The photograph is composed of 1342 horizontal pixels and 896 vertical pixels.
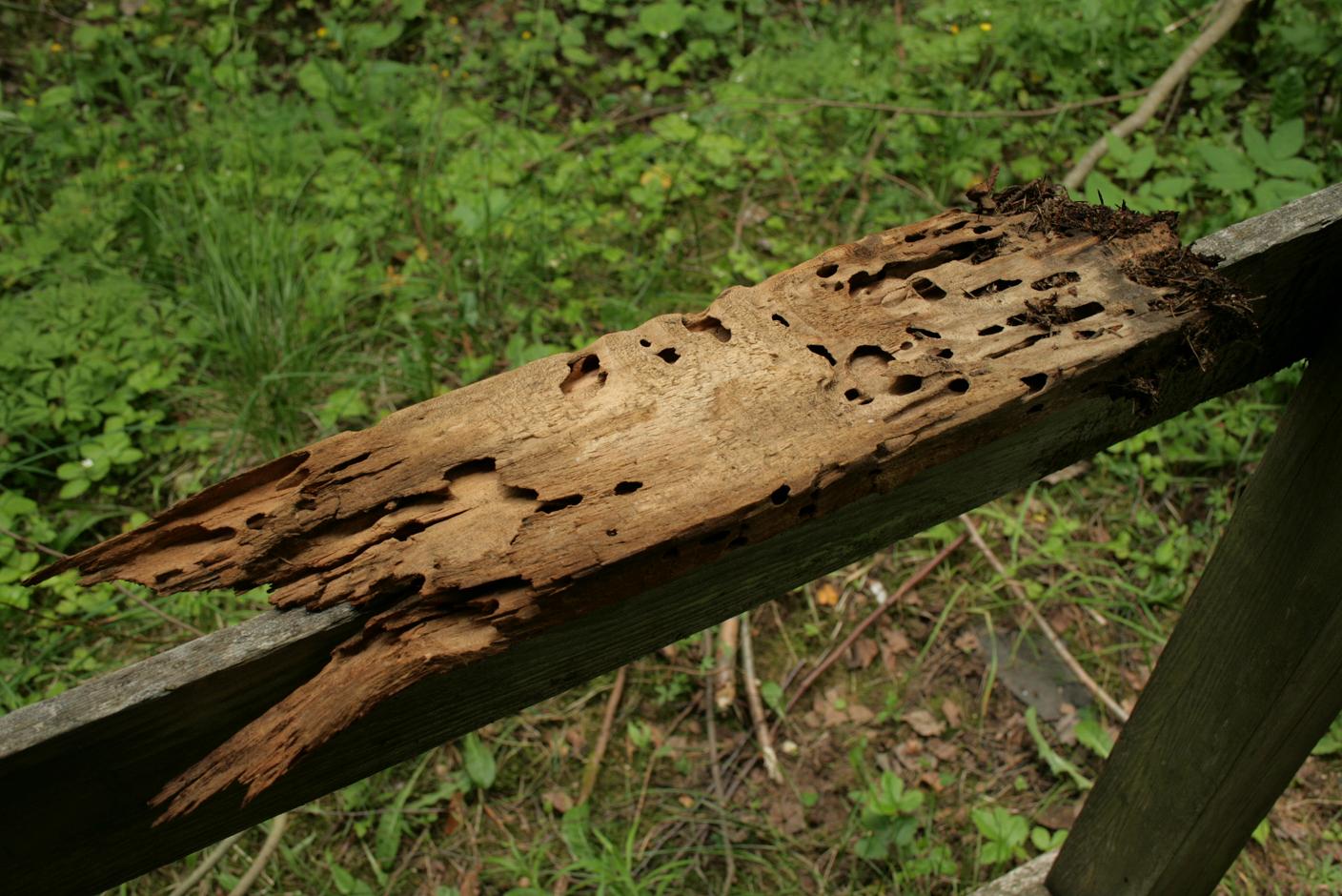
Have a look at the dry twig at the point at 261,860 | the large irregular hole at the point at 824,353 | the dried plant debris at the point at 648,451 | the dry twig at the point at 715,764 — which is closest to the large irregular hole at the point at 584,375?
the dried plant debris at the point at 648,451

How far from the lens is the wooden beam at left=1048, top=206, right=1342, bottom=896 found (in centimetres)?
135

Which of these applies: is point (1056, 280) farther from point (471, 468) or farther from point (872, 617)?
point (872, 617)

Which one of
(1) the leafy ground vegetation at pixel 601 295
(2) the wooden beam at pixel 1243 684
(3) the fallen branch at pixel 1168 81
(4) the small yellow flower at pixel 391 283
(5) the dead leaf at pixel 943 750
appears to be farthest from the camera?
(3) the fallen branch at pixel 1168 81

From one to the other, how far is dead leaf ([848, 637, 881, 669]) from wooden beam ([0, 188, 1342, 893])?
1843mm

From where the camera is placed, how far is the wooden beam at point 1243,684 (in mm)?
1352

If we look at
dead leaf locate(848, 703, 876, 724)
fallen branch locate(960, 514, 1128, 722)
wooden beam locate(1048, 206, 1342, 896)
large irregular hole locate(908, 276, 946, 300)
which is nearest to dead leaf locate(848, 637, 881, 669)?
dead leaf locate(848, 703, 876, 724)

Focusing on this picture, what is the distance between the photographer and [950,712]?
282cm

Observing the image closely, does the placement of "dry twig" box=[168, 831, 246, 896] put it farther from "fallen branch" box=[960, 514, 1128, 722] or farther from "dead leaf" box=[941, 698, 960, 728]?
"fallen branch" box=[960, 514, 1128, 722]

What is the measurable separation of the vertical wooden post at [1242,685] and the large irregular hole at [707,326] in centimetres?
83

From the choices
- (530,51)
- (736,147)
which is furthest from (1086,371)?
(530,51)

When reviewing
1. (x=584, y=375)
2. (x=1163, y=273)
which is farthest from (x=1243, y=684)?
(x=584, y=375)

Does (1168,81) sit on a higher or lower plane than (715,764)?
higher

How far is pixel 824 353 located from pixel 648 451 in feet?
0.78

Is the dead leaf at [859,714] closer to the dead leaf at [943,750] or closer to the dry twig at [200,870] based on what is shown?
the dead leaf at [943,750]
